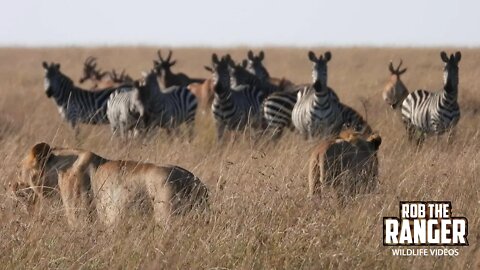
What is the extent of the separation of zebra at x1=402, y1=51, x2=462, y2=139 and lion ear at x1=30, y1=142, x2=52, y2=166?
265 inches

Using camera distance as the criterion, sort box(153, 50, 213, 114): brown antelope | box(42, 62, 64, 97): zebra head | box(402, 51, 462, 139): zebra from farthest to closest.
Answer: box(153, 50, 213, 114): brown antelope, box(42, 62, 64, 97): zebra head, box(402, 51, 462, 139): zebra

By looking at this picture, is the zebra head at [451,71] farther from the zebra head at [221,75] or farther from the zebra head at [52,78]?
the zebra head at [52,78]

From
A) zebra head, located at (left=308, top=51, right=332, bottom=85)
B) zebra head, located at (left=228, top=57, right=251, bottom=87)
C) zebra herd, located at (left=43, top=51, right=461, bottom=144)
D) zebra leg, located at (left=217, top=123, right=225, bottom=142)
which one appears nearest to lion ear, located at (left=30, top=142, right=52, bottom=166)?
zebra herd, located at (left=43, top=51, right=461, bottom=144)

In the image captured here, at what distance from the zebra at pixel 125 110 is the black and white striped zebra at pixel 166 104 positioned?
11 centimetres

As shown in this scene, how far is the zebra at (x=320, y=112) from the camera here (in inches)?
497

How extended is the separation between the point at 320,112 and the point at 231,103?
2313 mm

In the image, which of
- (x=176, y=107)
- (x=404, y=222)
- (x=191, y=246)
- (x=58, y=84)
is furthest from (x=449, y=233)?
(x=58, y=84)

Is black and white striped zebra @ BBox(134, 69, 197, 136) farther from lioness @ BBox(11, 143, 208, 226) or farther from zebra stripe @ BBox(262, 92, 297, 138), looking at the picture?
lioness @ BBox(11, 143, 208, 226)

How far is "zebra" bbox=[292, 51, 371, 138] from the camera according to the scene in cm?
1262

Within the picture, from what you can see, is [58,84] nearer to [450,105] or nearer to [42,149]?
[450,105]

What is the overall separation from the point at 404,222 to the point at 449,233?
288 mm

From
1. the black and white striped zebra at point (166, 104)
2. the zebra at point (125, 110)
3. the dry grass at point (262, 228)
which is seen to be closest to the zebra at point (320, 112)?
the black and white striped zebra at point (166, 104)

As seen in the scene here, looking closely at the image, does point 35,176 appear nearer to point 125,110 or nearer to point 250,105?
point 125,110

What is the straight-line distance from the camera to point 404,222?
593 cm
